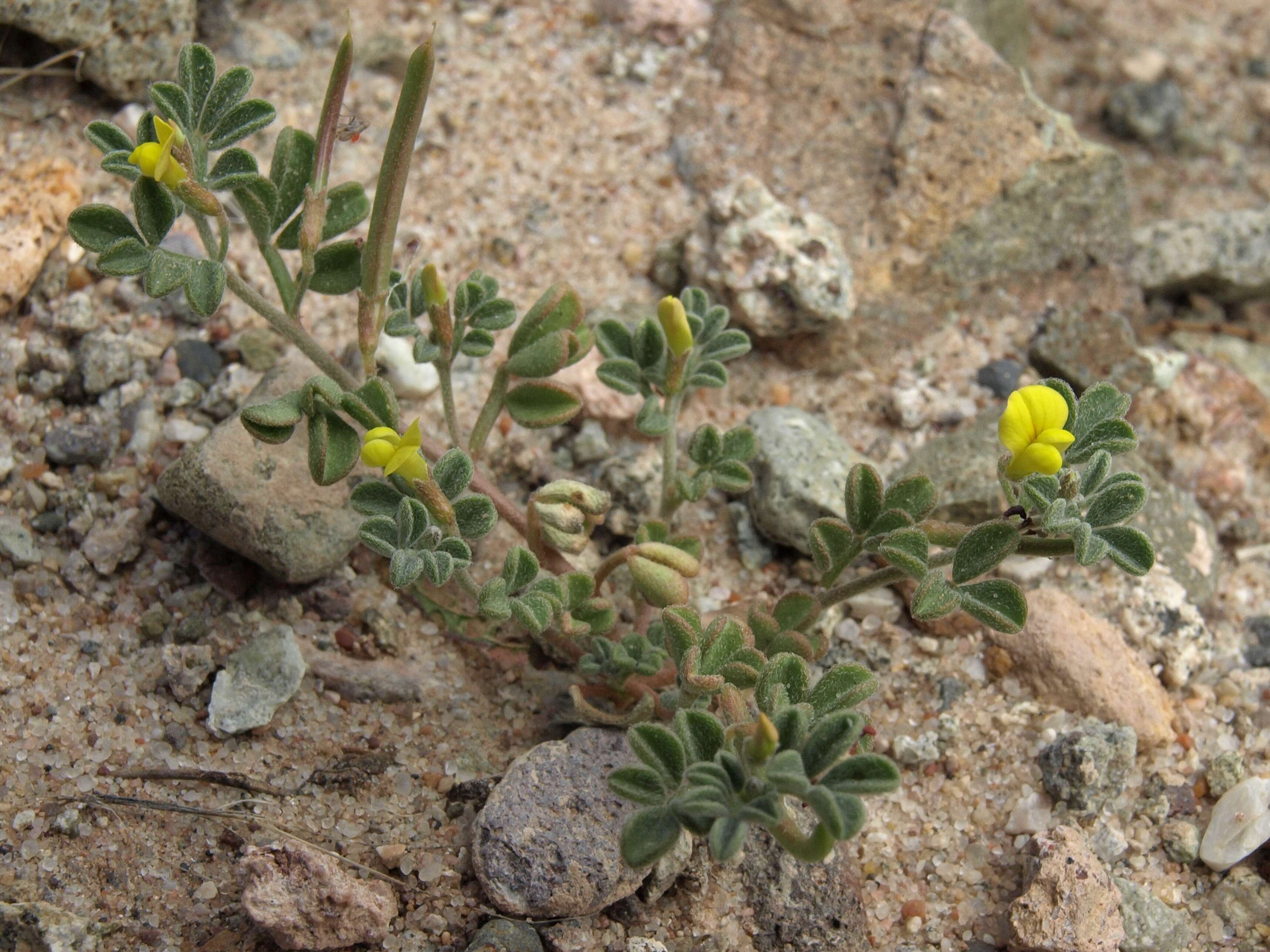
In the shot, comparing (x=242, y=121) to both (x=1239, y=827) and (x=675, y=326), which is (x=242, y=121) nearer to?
(x=675, y=326)

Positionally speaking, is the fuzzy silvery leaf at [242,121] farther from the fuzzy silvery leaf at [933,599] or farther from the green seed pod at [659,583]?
the fuzzy silvery leaf at [933,599]

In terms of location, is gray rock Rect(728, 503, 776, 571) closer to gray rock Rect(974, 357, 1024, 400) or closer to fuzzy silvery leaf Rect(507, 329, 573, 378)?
fuzzy silvery leaf Rect(507, 329, 573, 378)

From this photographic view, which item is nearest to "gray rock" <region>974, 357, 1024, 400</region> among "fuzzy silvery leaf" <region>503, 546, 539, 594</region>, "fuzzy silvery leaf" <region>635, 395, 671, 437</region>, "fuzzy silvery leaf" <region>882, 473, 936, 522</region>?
"fuzzy silvery leaf" <region>882, 473, 936, 522</region>

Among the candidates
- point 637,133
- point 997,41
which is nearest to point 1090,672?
point 637,133

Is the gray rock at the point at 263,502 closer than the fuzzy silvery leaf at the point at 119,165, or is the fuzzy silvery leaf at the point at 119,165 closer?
the fuzzy silvery leaf at the point at 119,165

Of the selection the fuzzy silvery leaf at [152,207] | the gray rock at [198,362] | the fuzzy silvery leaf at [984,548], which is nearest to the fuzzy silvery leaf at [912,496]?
the fuzzy silvery leaf at [984,548]

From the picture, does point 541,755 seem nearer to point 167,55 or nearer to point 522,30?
point 167,55
